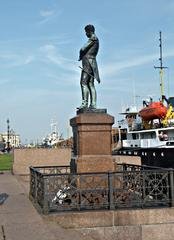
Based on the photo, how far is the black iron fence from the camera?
8.74 m

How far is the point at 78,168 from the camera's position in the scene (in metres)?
10.2

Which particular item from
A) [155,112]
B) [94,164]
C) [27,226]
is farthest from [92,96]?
[155,112]

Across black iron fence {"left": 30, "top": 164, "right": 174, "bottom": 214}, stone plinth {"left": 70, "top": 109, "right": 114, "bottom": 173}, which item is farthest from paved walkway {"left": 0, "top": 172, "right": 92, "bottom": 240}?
stone plinth {"left": 70, "top": 109, "right": 114, "bottom": 173}

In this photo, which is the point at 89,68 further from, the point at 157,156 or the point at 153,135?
the point at 153,135

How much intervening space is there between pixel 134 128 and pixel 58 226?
37.8 meters

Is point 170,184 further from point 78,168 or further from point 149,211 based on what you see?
point 78,168

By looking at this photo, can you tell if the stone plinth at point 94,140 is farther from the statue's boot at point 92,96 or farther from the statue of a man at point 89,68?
the statue of a man at point 89,68

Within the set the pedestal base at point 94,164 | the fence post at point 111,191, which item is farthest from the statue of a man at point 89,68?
the fence post at point 111,191

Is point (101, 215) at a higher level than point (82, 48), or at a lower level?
lower

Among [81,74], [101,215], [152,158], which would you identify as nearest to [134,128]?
[152,158]

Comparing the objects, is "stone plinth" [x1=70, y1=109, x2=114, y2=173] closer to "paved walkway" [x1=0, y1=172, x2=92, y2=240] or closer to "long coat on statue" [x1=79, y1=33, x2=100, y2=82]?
"long coat on statue" [x1=79, y1=33, x2=100, y2=82]

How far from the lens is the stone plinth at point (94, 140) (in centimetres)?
1029

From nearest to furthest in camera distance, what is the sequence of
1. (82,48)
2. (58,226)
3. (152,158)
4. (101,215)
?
(58,226) < (101,215) < (82,48) < (152,158)

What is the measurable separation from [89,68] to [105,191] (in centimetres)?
A: 389
